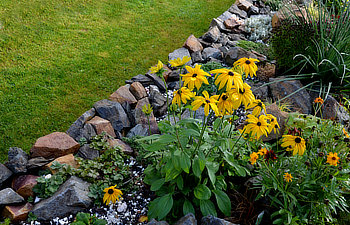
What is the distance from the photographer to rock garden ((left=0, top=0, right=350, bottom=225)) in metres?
2.17

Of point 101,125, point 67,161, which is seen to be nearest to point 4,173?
point 67,161

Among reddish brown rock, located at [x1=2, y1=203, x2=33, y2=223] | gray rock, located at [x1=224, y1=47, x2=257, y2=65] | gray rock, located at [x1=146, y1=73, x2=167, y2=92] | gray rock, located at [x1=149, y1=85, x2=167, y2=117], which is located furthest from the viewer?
gray rock, located at [x1=224, y1=47, x2=257, y2=65]

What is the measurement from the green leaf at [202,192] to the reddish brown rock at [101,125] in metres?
1.37

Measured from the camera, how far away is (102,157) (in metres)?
2.99

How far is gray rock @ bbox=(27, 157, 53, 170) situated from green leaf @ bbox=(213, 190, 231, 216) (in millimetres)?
1635

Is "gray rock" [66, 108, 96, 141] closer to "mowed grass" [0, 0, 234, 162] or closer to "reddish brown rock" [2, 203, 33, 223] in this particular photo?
"mowed grass" [0, 0, 234, 162]

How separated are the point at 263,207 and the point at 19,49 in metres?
4.19

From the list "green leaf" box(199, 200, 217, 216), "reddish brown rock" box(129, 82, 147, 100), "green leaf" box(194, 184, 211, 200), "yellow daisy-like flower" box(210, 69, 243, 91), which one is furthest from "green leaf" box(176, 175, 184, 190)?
"reddish brown rock" box(129, 82, 147, 100)

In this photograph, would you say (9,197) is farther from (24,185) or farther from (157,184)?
(157,184)

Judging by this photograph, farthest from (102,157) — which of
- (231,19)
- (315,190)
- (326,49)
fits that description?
(231,19)

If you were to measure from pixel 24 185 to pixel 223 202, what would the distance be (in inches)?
67.7

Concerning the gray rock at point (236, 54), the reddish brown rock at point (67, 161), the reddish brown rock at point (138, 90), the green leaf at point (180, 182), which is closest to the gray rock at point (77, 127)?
the reddish brown rock at point (67, 161)

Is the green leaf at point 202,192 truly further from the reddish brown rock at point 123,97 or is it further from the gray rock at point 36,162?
the reddish brown rock at point 123,97

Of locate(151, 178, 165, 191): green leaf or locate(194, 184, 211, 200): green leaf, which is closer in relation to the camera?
locate(194, 184, 211, 200): green leaf
